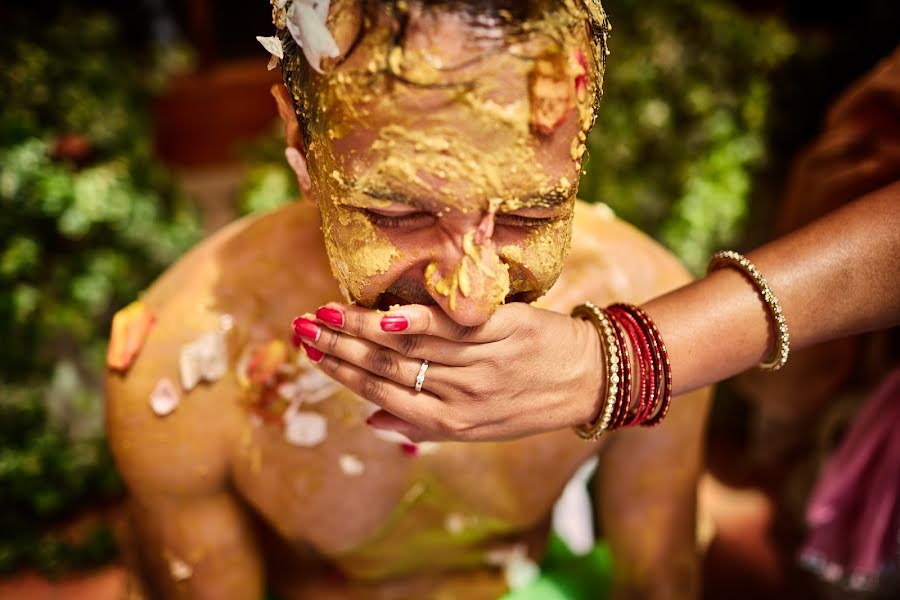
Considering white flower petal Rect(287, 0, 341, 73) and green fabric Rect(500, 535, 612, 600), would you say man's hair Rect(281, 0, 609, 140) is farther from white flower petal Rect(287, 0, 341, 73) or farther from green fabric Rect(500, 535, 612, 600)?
green fabric Rect(500, 535, 612, 600)

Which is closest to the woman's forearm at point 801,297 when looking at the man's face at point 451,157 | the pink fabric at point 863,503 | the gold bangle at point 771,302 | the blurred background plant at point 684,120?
the gold bangle at point 771,302

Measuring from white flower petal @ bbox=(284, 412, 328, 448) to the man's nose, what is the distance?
1.25 feet

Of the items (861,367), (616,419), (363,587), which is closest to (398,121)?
(616,419)

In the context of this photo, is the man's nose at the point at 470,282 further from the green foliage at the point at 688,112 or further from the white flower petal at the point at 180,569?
the green foliage at the point at 688,112

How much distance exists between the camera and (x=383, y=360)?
828 mm

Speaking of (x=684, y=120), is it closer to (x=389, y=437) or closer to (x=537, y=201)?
(x=389, y=437)

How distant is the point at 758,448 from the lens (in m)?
2.39

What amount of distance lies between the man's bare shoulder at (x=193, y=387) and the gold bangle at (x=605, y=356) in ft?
1.28

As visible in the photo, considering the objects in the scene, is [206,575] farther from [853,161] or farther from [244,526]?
[853,161]

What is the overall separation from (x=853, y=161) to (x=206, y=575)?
1.34m

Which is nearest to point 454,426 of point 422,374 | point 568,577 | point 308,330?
point 422,374

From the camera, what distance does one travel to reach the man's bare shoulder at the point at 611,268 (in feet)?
3.85

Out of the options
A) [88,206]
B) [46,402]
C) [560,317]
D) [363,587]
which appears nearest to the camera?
[560,317]

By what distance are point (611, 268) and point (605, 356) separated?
32 cm
